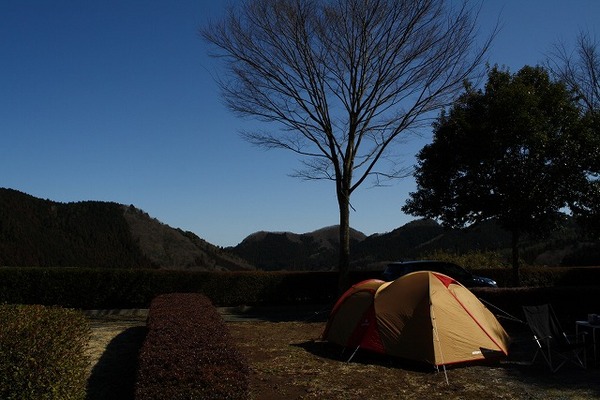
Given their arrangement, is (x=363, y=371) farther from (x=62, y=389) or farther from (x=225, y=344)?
(x=62, y=389)

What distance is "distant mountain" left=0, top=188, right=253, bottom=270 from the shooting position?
27.7m

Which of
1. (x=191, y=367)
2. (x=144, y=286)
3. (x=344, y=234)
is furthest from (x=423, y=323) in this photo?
(x=144, y=286)

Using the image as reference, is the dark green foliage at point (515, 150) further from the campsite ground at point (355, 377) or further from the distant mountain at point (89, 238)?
the distant mountain at point (89, 238)

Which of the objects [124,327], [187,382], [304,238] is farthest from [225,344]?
[304,238]

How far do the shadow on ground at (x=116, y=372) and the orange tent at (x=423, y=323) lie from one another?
3.89m

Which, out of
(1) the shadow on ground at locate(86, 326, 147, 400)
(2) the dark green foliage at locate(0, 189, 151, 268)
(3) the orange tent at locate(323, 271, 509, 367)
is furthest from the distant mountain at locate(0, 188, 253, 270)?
(3) the orange tent at locate(323, 271, 509, 367)

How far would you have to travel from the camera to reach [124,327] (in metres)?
14.2

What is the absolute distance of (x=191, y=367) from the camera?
18.6 ft

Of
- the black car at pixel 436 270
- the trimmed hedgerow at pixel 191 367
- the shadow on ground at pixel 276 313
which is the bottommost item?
the trimmed hedgerow at pixel 191 367

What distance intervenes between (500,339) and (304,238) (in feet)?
114

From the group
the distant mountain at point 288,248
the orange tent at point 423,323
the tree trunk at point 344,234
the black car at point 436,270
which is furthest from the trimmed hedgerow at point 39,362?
the distant mountain at point 288,248

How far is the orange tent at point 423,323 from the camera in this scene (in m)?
9.37

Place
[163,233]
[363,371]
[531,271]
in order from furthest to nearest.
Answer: [163,233] → [531,271] → [363,371]

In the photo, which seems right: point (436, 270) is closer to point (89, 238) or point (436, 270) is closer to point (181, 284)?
point (181, 284)
